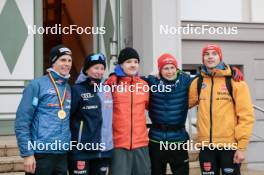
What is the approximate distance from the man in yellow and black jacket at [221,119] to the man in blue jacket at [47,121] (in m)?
1.27

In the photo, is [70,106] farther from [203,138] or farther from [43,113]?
[203,138]

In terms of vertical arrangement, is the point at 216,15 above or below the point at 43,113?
above

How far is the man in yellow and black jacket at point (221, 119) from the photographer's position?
4.59 metres

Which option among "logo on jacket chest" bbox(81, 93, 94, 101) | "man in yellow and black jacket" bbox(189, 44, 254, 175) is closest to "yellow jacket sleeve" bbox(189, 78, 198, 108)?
"man in yellow and black jacket" bbox(189, 44, 254, 175)

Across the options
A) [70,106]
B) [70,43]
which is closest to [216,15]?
[70,43]

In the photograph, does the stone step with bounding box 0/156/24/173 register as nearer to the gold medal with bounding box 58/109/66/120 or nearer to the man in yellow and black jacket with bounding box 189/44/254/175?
the gold medal with bounding box 58/109/66/120

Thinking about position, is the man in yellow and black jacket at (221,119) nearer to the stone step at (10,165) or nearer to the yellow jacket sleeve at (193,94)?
the yellow jacket sleeve at (193,94)

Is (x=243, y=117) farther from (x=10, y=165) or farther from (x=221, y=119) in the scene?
(x=10, y=165)

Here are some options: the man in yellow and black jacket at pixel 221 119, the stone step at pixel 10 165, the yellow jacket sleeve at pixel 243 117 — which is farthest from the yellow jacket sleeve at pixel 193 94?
the stone step at pixel 10 165

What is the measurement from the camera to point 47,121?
4242mm

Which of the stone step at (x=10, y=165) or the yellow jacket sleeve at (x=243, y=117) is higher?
the yellow jacket sleeve at (x=243, y=117)

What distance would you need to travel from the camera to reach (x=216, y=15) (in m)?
8.93

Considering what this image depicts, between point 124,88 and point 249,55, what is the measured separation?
4863mm

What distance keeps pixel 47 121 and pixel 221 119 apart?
1.57m
